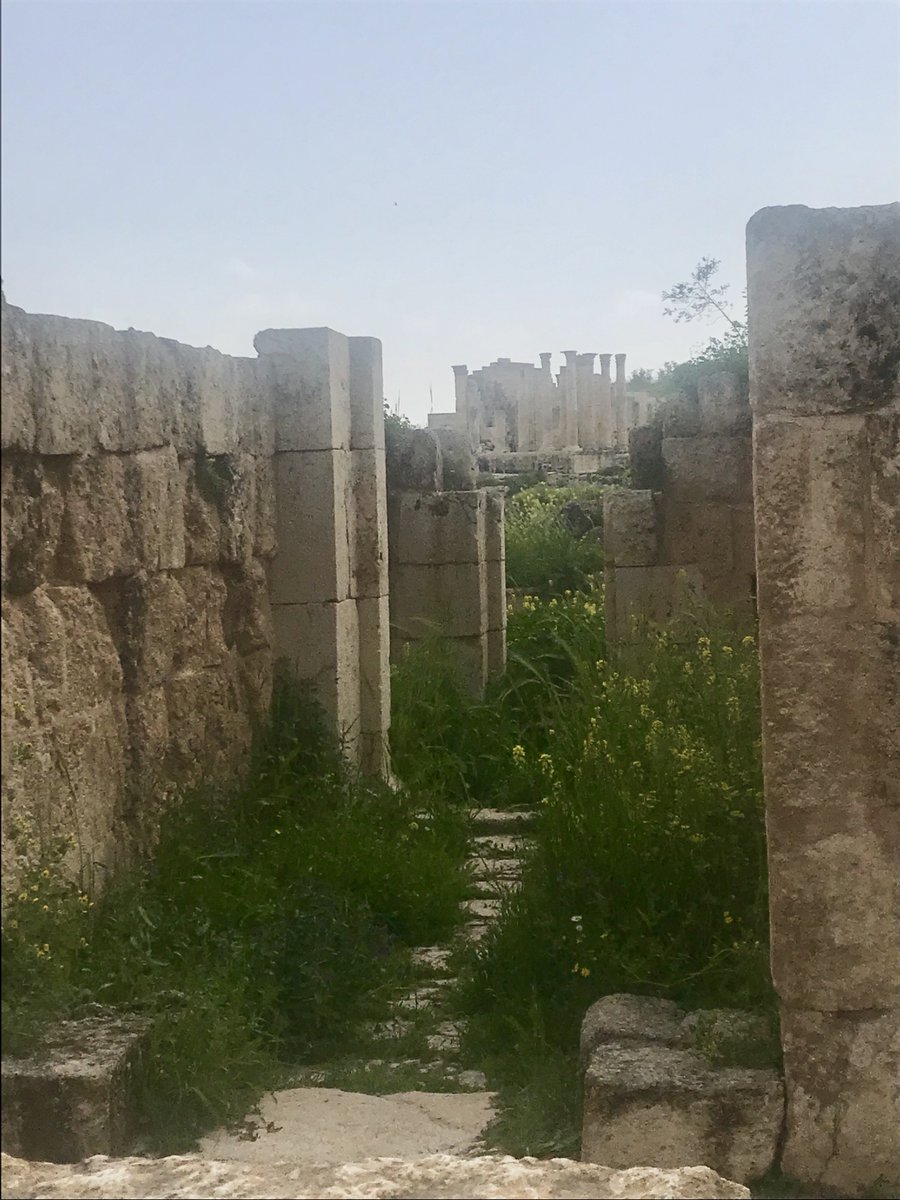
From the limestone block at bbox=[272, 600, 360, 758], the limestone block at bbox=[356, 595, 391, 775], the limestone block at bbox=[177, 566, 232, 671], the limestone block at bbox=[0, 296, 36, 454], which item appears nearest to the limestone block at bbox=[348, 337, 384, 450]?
the limestone block at bbox=[356, 595, 391, 775]

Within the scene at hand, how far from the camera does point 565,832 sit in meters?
5.34

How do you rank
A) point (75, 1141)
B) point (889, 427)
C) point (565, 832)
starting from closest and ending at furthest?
point (889, 427), point (75, 1141), point (565, 832)

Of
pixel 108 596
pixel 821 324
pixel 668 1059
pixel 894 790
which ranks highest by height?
pixel 821 324

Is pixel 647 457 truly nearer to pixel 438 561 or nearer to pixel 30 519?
pixel 438 561

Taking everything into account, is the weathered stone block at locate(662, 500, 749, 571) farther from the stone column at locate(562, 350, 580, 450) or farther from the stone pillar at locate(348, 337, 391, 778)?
the stone column at locate(562, 350, 580, 450)

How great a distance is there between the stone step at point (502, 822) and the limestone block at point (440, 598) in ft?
9.29

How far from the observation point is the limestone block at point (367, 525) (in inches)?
318

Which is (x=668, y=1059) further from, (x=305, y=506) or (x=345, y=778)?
(x=305, y=506)

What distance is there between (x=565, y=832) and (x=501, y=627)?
655 centimetres

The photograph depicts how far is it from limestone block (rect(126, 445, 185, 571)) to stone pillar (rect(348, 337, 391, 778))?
73.9 inches

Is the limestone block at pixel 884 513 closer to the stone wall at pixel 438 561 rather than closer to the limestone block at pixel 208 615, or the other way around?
the limestone block at pixel 208 615

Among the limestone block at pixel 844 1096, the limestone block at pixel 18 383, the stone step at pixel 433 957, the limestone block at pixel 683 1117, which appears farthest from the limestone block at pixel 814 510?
the stone step at pixel 433 957

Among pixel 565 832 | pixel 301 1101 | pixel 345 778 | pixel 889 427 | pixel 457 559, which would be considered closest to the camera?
pixel 889 427

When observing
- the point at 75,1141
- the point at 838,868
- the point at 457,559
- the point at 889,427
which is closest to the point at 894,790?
the point at 838,868
